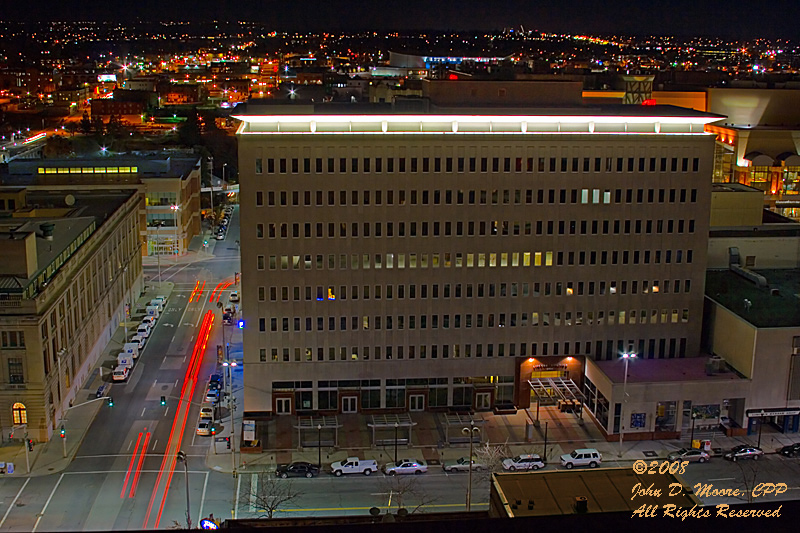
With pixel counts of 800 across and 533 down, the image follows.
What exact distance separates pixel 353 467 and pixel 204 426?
1220cm

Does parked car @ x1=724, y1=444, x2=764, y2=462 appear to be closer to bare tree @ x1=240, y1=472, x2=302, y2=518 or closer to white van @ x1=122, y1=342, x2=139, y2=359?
bare tree @ x1=240, y1=472, x2=302, y2=518

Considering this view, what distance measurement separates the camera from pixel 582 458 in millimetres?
56094

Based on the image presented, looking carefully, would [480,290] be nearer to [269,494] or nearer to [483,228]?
[483,228]

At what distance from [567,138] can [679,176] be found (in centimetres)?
898

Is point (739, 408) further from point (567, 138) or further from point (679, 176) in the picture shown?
point (567, 138)

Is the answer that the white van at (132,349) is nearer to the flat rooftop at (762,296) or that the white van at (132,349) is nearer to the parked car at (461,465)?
the parked car at (461,465)

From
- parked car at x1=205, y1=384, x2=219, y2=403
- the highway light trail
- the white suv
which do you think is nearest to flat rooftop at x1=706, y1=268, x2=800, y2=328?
the white suv

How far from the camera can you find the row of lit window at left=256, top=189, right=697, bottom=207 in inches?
2426

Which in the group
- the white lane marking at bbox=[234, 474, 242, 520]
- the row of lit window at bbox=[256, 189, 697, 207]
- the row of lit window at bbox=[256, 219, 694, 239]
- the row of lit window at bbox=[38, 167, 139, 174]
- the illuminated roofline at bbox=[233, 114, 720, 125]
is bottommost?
the white lane marking at bbox=[234, 474, 242, 520]

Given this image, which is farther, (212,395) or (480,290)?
(212,395)

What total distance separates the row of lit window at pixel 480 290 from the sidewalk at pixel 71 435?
15.2 meters

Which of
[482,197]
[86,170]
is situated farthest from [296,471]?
[86,170]

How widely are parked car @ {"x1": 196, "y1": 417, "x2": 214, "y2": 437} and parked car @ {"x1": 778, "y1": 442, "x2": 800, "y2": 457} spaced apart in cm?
3865

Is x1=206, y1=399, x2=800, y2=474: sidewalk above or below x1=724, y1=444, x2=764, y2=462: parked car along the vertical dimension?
below
